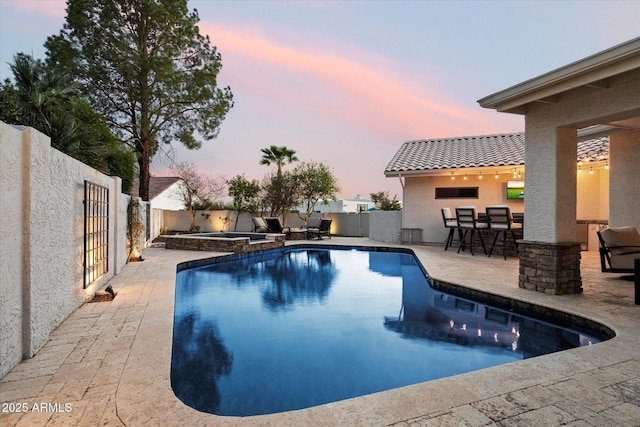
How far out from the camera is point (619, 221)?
7.92 m

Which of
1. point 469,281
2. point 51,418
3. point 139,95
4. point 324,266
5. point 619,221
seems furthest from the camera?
point 139,95

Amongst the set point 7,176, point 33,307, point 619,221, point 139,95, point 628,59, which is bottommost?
point 33,307

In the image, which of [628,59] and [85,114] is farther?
[85,114]

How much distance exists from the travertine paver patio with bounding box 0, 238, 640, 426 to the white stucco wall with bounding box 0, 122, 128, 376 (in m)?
0.25

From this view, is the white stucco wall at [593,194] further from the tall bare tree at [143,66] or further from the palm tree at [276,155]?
the palm tree at [276,155]

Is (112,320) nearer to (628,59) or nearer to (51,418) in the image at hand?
(51,418)

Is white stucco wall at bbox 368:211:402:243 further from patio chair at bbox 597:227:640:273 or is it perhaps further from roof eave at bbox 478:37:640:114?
roof eave at bbox 478:37:640:114

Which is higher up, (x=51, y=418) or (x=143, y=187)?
(x=143, y=187)

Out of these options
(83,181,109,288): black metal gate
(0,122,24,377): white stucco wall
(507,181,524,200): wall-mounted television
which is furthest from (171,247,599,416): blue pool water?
(507,181,524,200): wall-mounted television

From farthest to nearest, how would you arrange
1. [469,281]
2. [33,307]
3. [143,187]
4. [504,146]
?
[143,187], [504,146], [469,281], [33,307]

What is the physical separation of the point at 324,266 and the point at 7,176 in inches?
313

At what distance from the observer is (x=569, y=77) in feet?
15.1

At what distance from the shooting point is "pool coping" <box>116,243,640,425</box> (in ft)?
7.17

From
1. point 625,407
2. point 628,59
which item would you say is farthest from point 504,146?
point 625,407
